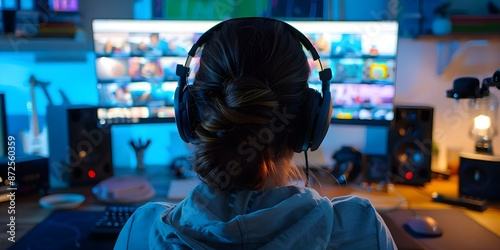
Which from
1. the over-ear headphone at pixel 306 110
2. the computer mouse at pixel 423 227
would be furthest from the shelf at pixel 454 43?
the over-ear headphone at pixel 306 110

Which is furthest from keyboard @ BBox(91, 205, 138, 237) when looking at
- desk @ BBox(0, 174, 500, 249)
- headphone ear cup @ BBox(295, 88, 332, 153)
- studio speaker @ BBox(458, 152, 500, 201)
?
studio speaker @ BBox(458, 152, 500, 201)

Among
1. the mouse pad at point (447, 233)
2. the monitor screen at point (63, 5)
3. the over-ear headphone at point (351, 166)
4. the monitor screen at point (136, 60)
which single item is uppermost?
the monitor screen at point (63, 5)

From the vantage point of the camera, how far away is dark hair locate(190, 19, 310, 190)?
65 centimetres

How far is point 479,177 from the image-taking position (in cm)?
147

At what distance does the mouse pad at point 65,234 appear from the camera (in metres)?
1.05

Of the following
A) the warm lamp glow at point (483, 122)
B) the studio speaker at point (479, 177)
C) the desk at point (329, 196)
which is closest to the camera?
the desk at point (329, 196)

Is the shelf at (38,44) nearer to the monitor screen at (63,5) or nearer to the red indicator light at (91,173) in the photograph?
the monitor screen at (63,5)

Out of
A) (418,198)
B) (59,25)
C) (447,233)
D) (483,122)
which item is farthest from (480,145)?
(59,25)

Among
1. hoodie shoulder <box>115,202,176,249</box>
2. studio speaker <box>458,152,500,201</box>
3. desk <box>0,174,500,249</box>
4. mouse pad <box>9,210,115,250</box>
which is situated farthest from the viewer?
studio speaker <box>458,152,500,201</box>

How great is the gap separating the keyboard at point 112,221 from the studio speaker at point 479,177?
3.59 feet

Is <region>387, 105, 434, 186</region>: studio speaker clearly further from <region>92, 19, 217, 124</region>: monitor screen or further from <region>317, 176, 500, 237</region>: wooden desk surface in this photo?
<region>92, 19, 217, 124</region>: monitor screen

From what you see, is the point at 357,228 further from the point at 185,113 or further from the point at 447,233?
the point at 447,233

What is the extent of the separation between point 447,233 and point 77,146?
4.00 feet

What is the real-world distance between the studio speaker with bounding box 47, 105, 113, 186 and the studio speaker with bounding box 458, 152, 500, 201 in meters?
1.25
